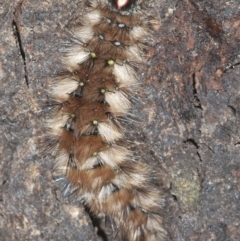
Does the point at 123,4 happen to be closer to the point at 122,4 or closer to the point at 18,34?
the point at 122,4

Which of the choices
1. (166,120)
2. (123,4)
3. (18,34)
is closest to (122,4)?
(123,4)

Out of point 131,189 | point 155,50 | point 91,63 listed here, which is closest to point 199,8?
point 155,50

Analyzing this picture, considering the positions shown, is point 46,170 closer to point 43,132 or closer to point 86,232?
point 43,132

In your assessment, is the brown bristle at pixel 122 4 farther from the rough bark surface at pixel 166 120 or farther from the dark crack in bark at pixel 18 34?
the dark crack in bark at pixel 18 34

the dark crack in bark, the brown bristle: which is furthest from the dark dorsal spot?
the dark crack in bark

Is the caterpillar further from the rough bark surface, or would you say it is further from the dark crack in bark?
the dark crack in bark
